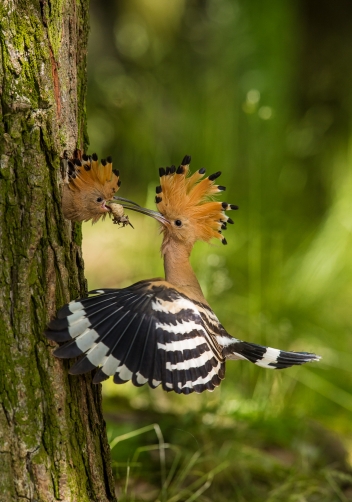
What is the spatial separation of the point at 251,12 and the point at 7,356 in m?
4.79

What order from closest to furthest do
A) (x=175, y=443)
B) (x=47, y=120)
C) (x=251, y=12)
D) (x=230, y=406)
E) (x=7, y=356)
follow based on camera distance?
(x=7, y=356) → (x=47, y=120) → (x=175, y=443) → (x=230, y=406) → (x=251, y=12)

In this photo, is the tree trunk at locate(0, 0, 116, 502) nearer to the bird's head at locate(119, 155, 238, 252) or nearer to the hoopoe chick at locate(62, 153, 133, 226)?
the hoopoe chick at locate(62, 153, 133, 226)

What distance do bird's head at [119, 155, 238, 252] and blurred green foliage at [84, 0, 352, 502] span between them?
3.37 feet

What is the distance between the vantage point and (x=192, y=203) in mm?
2010

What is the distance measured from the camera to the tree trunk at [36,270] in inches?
64.4

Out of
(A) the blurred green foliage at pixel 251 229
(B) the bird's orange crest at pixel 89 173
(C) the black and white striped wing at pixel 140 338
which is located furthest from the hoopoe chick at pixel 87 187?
(A) the blurred green foliage at pixel 251 229

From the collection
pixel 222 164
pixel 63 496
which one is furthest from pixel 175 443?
pixel 222 164

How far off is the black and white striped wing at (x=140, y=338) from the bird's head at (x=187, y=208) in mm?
269

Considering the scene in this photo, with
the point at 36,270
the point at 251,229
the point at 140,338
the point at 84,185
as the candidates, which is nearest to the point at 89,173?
the point at 84,185

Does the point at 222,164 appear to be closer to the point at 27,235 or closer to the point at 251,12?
the point at 251,12

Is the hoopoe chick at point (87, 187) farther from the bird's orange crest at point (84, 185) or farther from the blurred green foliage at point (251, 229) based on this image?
the blurred green foliage at point (251, 229)

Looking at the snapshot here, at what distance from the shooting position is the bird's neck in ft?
6.60

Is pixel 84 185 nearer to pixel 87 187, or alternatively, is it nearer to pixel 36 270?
pixel 87 187

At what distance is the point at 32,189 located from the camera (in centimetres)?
168
